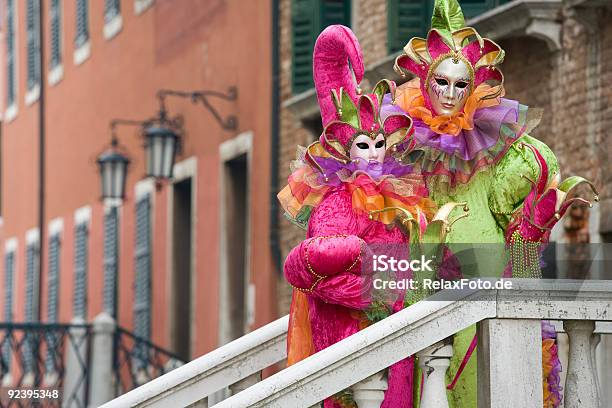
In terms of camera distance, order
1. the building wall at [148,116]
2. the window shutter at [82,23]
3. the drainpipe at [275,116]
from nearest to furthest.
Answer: the drainpipe at [275,116] → the building wall at [148,116] → the window shutter at [82,23]

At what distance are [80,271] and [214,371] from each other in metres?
17.4

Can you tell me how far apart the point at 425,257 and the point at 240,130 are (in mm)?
11728

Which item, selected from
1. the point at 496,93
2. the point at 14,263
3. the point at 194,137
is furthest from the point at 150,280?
the point at 496,93

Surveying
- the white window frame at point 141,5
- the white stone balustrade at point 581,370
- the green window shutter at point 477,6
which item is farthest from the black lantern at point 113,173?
the white stone balustrade at point 581,370

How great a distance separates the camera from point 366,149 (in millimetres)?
6547

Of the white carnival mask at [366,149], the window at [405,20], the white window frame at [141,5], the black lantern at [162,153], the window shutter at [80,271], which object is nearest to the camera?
the white carnival mask at [366,149]

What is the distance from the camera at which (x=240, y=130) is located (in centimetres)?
1798

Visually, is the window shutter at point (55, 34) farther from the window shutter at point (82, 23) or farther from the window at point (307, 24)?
the window at point (307, 24)

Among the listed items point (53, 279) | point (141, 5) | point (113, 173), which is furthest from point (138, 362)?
point (53, 279)

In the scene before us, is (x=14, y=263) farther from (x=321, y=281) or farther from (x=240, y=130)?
(x=321, y=281)

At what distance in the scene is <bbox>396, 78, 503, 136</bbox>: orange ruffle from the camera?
21.9ft

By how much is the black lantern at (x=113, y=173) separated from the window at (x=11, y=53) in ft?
38.9

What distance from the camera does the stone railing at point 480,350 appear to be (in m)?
5.74

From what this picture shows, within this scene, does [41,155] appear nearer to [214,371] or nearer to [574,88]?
[574,88]
